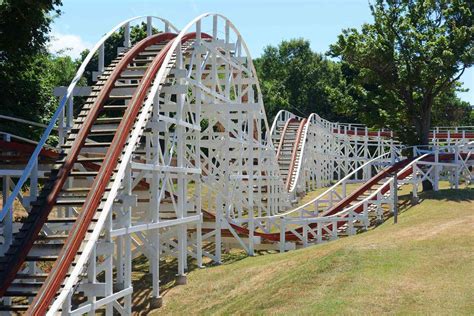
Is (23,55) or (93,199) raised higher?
(23,55)

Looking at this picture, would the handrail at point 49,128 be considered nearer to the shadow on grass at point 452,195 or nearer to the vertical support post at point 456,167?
the shadow on grass at point 452,195

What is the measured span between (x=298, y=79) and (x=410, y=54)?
46695mm

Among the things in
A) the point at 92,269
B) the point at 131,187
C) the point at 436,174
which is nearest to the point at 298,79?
the point at 436,174

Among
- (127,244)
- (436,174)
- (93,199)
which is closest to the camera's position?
(93,199)

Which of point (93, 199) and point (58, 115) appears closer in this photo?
point (93, 199)

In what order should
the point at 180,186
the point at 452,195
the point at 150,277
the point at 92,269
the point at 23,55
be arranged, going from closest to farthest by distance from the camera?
the point at 92,269 → the point at 180,186 → the point at 150,277 → the point at 23,55 → the point at 452,195

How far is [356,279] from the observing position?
16.4 meters

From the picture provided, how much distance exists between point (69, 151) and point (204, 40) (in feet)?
30.6

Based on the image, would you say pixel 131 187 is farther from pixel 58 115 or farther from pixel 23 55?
pixel 23 55

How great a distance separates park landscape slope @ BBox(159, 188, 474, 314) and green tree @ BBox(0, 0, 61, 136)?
1020 cm

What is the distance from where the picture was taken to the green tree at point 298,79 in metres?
79.4

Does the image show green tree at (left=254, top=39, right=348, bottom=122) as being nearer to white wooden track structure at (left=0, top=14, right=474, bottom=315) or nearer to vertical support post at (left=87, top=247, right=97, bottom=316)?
white wooden track structure at (left=0, top=14, right=474, bottom=315)

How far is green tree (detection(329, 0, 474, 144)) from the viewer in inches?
1436

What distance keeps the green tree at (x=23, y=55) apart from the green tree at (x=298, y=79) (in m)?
52.0
